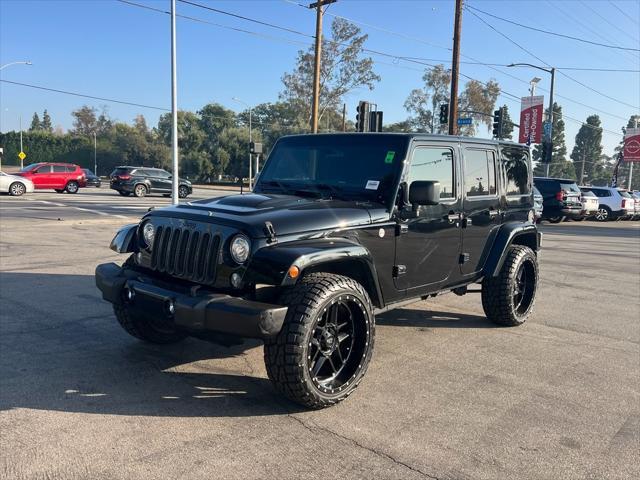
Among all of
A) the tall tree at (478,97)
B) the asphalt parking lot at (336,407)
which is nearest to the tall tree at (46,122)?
the tall tree at (478,97)

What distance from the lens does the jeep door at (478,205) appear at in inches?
211

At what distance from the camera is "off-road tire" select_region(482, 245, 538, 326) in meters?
5.81

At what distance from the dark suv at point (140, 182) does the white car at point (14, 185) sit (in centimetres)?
478

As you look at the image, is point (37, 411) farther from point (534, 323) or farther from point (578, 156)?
point (578, 156)

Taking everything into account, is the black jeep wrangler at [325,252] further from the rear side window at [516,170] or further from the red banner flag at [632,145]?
the red banner flag at [632,145]

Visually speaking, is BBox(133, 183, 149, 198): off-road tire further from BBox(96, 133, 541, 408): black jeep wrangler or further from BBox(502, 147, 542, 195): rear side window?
BBox(502, 147, 542, 195): rear side window

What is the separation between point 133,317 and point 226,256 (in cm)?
148

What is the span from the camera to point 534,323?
20.9 ft

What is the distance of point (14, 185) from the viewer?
1036 inches

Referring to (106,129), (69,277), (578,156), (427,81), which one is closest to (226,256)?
(69,277)

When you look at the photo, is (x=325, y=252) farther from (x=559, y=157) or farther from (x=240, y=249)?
(x=559, y=157)

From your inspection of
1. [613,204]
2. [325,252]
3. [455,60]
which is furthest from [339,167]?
[613,204]

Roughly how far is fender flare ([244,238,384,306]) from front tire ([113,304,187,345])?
1414 mm

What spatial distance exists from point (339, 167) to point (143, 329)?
223cm
